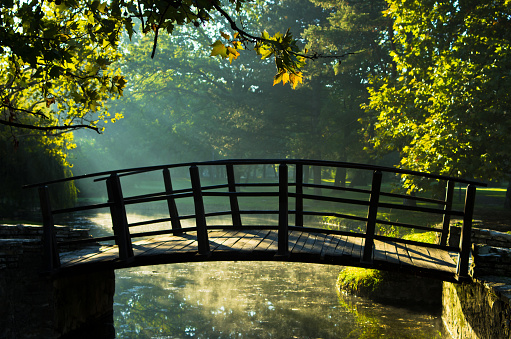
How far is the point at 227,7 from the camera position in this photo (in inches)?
2024

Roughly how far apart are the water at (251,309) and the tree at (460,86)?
660cm

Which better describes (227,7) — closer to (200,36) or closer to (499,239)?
(200,36)

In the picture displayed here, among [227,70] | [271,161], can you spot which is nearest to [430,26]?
[271,161]

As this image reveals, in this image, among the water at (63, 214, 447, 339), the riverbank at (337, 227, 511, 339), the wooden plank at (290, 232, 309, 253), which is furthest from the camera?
the water at (63, 214, 447, 339)

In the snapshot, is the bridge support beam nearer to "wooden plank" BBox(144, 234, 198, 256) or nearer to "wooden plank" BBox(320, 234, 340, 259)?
"wooden plank" BBox(144, 234, 198, 256)

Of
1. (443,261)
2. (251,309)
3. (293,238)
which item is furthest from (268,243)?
(443,261)

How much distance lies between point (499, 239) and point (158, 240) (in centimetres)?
583

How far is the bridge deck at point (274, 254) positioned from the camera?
22.9 feet

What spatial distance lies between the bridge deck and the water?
1521 mm

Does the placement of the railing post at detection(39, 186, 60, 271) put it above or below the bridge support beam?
above

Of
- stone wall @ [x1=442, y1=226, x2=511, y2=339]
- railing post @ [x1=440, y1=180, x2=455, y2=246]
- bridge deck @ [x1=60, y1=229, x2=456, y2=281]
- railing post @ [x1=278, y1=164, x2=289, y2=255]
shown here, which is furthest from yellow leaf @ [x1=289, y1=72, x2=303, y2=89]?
railing post @ [x1=440, y1=180, x2=455, y2=246]

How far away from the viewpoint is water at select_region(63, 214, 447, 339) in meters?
8.50

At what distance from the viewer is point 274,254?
716 centimetres

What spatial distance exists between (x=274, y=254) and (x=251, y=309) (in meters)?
2.91
